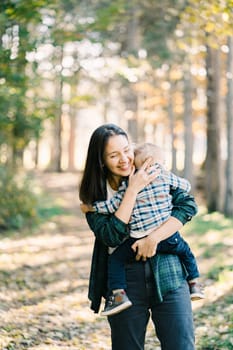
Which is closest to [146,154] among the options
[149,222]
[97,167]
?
[97,167]

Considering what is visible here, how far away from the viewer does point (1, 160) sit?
1381 centimetres

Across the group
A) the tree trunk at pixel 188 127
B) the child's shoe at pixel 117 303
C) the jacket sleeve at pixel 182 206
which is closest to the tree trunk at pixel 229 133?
the tree trunk at pixel 188 127

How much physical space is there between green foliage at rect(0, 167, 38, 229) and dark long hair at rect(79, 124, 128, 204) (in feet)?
31.5

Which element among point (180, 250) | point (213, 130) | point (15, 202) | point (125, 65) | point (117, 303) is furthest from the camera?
point (213, 130)

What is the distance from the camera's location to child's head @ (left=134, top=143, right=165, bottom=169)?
3228 millimetres

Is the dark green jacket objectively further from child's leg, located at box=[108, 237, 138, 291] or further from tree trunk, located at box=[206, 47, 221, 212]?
tree trunk, located at box=[206, 47, 221, 212]

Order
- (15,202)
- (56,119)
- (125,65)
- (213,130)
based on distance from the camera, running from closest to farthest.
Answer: (125,65) < (15,202) < (56,119) < (213,130)

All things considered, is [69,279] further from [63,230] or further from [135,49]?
[135,49]

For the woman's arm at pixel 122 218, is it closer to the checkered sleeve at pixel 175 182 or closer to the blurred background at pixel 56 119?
the checkered sleeve at pixel 175 182

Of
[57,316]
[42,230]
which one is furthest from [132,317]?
[42,230]

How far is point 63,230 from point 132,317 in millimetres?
10911

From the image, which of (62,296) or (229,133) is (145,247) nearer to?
(62,296)

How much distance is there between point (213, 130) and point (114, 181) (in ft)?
47.9

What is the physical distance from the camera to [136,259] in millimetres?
3059
